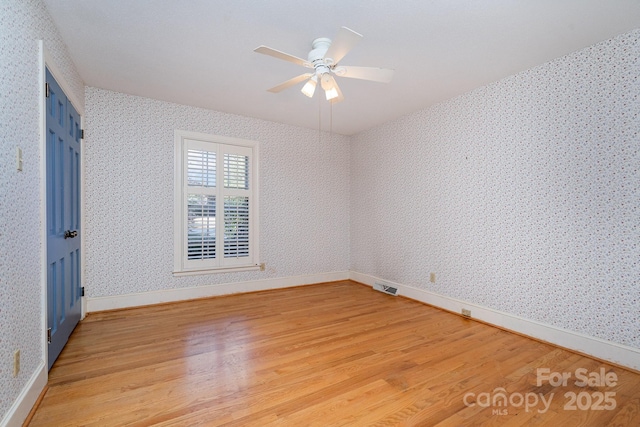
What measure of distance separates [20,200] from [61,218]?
0.93 metres

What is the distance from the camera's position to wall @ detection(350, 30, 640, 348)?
2.25 m

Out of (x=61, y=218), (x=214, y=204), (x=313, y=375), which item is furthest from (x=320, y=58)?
(x=214, y=204)

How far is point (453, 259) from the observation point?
3471 millimetres

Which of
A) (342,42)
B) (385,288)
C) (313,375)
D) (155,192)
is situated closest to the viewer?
(342,42)

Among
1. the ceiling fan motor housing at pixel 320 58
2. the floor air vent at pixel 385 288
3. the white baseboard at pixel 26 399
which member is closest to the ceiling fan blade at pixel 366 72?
the ceiling fan motor housing at pixel 320 58

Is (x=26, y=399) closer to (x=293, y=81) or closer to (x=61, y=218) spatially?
(x=61, y=218)

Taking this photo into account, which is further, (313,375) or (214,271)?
(214,271)

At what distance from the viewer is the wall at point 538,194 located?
2.25m

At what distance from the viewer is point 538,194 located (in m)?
→ 2.71

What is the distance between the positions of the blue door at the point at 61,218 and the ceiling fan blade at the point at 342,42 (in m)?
2.00

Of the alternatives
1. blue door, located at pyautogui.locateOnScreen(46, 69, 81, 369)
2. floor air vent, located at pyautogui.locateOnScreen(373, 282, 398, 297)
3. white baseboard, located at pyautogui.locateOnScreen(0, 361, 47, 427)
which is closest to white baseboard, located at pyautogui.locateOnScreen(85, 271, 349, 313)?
blue door, located at pyautogui.locateOnScreen(46, 69, 81, 369)

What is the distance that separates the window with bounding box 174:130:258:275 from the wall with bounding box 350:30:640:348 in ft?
7.35

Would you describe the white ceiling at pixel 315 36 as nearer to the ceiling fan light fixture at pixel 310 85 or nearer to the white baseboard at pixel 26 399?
the ceiling fan light fixture at pixel 310 85

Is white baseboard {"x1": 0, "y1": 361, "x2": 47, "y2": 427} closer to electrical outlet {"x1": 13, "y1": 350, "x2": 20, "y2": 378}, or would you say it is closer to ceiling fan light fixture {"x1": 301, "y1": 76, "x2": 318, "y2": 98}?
electrical outlet {"x1": 13, "y1": 350, "x2": 20, "y2": 378}
